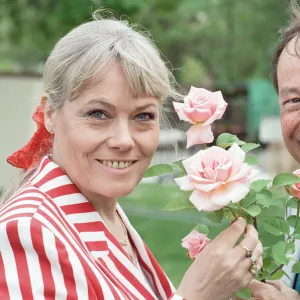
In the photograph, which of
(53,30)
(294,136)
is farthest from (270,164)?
(294,136)

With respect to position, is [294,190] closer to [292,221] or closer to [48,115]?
[292,221]

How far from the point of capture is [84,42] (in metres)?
2.59

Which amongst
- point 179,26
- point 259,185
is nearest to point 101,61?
point 259,185

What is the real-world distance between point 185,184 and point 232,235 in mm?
244

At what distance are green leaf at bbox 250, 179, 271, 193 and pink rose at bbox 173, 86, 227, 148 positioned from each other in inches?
8.3

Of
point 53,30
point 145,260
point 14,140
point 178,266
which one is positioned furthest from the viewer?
point 14,140

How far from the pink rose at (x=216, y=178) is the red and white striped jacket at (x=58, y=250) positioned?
1.23 feet

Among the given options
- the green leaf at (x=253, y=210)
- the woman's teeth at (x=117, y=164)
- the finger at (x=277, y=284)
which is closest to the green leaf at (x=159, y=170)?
the woman's teeth at (x=117, y=164)

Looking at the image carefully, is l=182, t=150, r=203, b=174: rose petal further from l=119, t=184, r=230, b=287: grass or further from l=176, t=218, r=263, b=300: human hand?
l=119, t=184, r=230, b=287: grass

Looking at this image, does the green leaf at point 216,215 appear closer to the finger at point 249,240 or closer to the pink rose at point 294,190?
the finger at point 249,240

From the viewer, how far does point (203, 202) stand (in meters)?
2.24

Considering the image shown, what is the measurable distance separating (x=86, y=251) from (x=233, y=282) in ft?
1.68

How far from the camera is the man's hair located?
3.19m

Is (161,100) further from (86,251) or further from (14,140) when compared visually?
(14,140)
